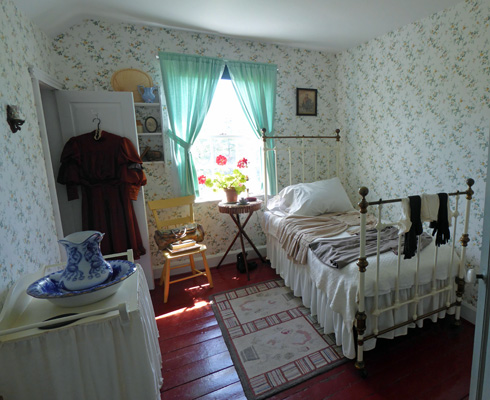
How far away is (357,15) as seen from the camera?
2250 mm

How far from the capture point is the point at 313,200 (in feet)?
8.65

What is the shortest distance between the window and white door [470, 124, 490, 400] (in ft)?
8.23

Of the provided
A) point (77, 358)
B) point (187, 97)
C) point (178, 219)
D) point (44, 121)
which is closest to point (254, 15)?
point (187, 97)

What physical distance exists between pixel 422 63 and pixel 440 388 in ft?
8.02

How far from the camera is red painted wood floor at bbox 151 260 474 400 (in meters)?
1.45

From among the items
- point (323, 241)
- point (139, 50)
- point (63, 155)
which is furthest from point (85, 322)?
point (139, 50)

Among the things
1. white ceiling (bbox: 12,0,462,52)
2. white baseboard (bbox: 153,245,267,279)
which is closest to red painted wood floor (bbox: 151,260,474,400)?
white baseboard (bbox: 153,245,267,279)

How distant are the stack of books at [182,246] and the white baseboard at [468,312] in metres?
2.27

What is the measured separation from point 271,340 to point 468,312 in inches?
61.4

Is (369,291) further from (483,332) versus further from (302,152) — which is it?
(302,152)

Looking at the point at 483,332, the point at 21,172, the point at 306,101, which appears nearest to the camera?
the point at 483,332

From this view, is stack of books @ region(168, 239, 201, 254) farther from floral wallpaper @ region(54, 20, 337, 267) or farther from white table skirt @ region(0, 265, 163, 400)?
white table skirt @ region(0, 265, 163, 400)

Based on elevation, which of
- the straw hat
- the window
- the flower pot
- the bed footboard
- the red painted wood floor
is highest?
the straw hat

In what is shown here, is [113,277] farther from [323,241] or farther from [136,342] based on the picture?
[323,241]
